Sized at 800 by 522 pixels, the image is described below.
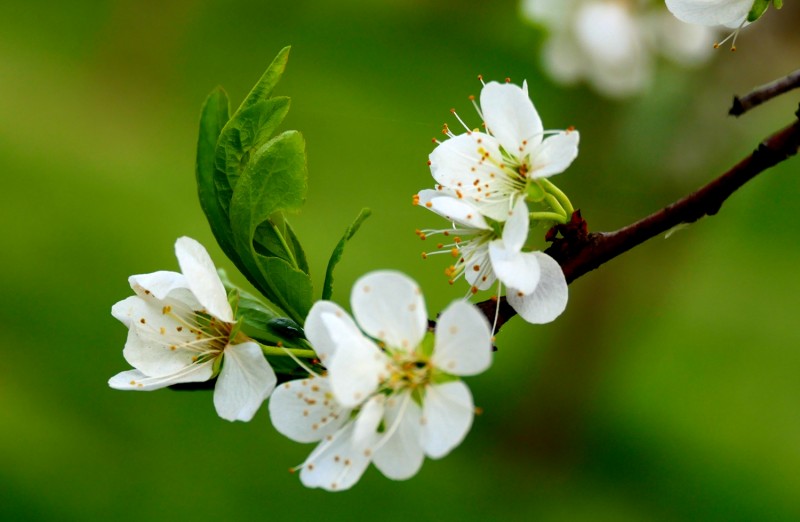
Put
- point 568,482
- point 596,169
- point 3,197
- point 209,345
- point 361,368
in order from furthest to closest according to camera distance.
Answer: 1. point 3,197
2. point 596,169
3. point 568,482
4. point 209,345
5. point 361,368

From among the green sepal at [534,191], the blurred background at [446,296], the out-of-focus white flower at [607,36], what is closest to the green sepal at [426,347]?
the green sepal at [534,191]

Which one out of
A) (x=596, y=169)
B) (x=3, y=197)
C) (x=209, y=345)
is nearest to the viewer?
(x=209, y=345)

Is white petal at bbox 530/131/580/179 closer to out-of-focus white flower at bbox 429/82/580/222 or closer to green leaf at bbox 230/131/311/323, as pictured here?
out-of-focus white flower at bbox 429/82/580/222

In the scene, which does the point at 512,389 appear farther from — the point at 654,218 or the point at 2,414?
the point at 654,218

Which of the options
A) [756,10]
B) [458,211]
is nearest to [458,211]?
[458,211]

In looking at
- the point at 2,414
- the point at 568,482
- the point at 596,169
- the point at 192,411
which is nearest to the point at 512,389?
the point at 568,482

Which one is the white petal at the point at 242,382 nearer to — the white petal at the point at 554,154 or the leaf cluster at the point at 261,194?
the leaf cluster at the point at 261,194
